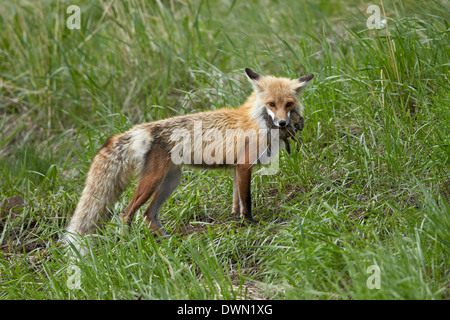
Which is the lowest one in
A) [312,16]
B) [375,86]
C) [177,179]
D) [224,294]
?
[224,294]

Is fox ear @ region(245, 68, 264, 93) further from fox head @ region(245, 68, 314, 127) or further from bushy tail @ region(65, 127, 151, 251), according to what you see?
bushy tail @ region(65, 127, 151, 251)

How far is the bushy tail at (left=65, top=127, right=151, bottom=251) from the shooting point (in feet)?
14.9

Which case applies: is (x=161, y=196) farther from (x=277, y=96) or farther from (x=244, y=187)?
(x=277, y=96)

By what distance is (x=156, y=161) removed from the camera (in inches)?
180

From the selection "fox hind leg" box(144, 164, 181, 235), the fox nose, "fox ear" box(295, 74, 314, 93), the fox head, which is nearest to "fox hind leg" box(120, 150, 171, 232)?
"fox hind leg" box(144, 164, 181, 235)

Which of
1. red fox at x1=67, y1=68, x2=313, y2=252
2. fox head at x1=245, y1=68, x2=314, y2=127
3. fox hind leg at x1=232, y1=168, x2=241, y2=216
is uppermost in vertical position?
fox head at x1=245, y1=68, x2=314, y2=127

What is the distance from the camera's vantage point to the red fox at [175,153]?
4496mm

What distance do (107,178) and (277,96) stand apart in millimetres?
1676

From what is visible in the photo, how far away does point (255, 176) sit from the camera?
5160 mm

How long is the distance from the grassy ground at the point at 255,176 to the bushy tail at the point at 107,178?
23 centimetres

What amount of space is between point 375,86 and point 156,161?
2.41 m

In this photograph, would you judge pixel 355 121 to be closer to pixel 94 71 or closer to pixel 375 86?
pixel 375 86

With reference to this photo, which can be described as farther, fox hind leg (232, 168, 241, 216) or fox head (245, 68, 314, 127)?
fox hind leg (232, 168, 241, 216)

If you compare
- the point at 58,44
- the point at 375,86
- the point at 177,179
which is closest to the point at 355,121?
the point at 375,86
